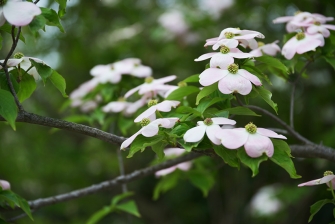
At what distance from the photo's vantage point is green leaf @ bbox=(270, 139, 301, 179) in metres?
0.73

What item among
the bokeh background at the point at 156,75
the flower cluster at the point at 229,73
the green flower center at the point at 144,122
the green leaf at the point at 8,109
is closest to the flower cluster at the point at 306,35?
the flower cluster at the point at 229,73

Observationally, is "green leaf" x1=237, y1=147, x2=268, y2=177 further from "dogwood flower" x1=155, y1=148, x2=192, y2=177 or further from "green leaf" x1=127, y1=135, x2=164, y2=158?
"dogwood flower" x1=155, y1=148, x2=192, y2=177

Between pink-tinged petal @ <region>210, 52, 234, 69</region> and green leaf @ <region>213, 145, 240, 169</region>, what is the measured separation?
0.16m

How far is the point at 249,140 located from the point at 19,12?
437 mm

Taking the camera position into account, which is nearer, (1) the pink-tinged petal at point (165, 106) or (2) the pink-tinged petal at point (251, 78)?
(2) the pink-tinged petal at point (251, 78)

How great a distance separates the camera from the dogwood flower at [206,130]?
0.74 m

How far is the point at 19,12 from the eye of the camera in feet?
2.32

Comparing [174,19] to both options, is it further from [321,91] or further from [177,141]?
[177,141]

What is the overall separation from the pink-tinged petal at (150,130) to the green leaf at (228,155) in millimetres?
111

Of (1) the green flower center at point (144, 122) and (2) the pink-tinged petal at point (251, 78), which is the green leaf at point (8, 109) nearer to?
(1) the green flower center at point (144, 122)

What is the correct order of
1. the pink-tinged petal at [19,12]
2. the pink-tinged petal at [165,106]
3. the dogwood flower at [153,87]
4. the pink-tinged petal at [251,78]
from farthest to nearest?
1. the dogwood flower at [153,87]
2. the pink-tinged petal at [165,106]
3. the pink-tinged petal at [251,78]
4. the pink-tinged petal at [19,12]

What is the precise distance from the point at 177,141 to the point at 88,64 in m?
1.92

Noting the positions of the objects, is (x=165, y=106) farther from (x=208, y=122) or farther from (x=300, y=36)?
(x=300, y=36)

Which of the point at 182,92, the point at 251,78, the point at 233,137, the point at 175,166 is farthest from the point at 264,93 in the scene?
the point at 175,166
